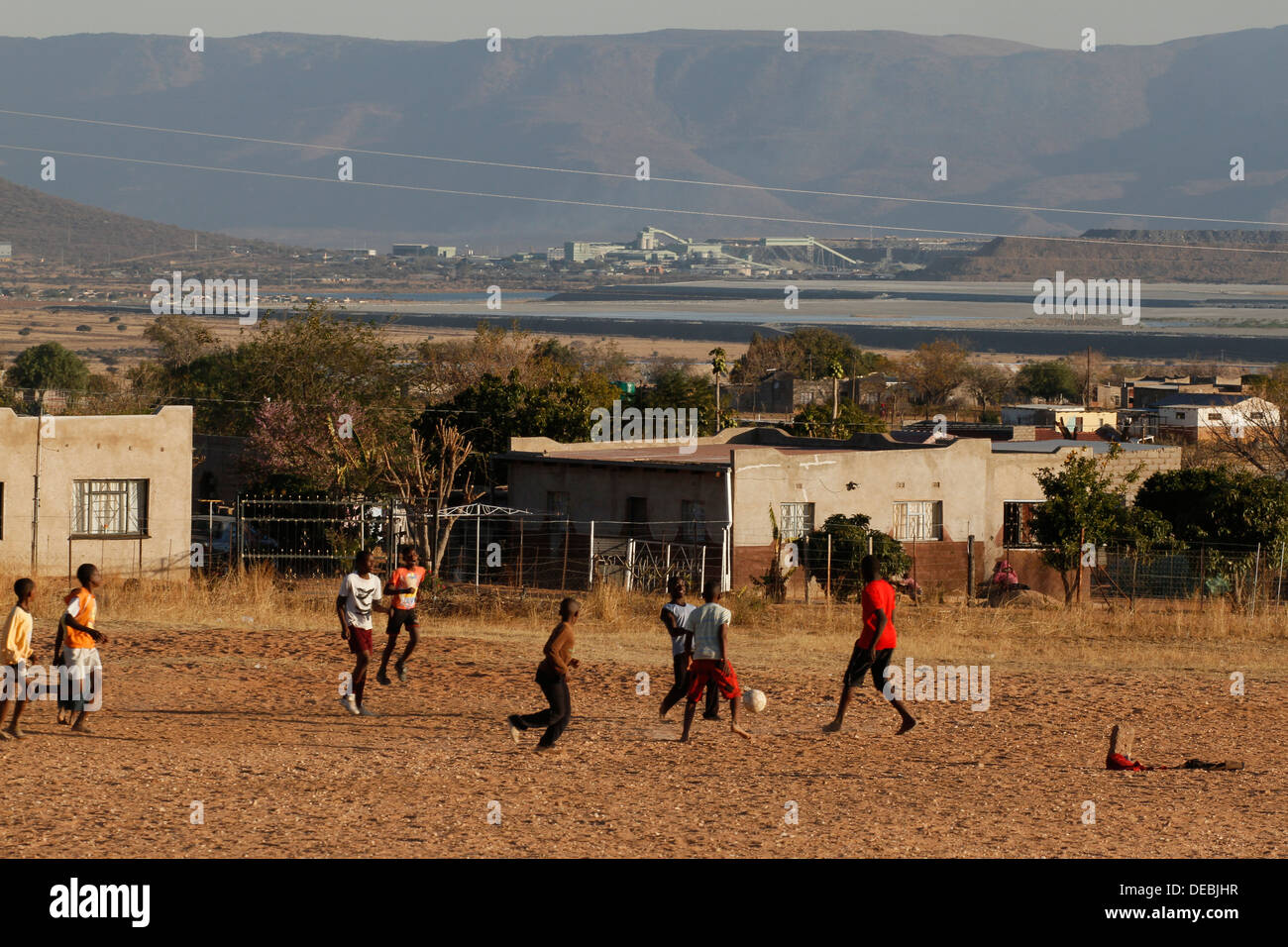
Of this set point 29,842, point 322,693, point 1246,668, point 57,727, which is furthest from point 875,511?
point 29,842

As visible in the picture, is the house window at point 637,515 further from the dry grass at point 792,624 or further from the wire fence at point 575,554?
the dry grass at point 792,624

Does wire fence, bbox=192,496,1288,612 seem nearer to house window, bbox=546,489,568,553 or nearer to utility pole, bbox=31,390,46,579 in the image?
house window, bbox=546,489,568,553

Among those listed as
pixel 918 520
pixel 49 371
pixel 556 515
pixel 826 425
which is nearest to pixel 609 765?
pixel 556 515

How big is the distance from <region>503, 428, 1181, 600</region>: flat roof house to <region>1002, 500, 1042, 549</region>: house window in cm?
2

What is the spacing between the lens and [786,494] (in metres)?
36.0

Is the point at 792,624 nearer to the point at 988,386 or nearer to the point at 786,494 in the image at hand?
the point at 786,494

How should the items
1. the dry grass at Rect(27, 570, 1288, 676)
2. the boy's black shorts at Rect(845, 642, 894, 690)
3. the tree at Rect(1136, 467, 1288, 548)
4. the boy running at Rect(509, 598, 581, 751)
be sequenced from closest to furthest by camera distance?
the boy running at Rect(509, 598, 581, 751) < the boy's black shorts at Rect(845, 642, 894, 690) < the dry grass at Rect(27, 570, 1288, 676) < the tree at Rect(1136, 467, 1288, 548)

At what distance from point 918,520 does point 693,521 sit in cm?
648

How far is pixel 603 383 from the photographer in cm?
6044

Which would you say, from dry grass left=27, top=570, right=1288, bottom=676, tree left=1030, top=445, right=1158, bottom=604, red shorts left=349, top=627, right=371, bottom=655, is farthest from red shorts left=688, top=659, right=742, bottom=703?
tree left=1030, top=445, right=1158, bottom=604

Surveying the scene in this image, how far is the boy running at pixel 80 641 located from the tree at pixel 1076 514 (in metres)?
24.0

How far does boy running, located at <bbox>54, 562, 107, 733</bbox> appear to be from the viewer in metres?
14.8

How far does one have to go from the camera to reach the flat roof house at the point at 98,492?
33.3 meters
